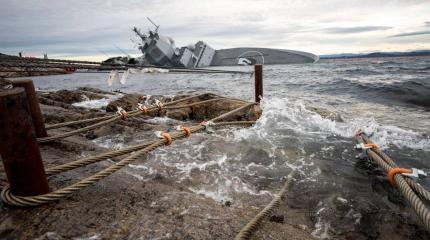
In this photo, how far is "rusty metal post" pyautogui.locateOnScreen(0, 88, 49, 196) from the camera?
1949mm

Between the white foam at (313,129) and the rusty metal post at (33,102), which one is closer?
the rusty metal post at (33,102)

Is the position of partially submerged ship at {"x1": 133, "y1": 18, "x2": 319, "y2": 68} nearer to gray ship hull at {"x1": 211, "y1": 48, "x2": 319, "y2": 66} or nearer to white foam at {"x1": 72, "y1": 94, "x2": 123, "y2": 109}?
gray ship hull at {"x1": 211, "y1": 48, "x2": 319, "y2": 66}

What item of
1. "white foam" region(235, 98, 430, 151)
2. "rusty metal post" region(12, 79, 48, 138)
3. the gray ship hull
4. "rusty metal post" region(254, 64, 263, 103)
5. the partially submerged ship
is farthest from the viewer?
the gray ship hull

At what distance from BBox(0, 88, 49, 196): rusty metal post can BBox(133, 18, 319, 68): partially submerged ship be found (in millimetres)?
43666

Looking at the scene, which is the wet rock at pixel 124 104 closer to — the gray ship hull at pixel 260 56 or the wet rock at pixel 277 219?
the wet rock at pixel 277 219

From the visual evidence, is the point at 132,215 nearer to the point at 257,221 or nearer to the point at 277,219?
the point at 257,221

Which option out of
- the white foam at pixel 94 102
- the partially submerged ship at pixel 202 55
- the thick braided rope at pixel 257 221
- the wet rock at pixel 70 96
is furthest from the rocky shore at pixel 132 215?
the partially submerged ship at pixel 202 55

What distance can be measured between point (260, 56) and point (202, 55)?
1407 cm

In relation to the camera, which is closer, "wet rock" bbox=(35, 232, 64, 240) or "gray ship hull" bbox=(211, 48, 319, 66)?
"wet rock" bbox=(35, 232, 64, 240)

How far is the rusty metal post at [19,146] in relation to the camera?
195 centimetres

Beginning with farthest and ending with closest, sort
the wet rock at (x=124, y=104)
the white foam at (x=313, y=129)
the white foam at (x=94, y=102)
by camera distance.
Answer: the white foam at (x=94, y=102)
the wet rock at (x=124, y=104)
the white foam at (x=313, y=129)

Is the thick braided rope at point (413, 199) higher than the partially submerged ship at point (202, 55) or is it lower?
lower

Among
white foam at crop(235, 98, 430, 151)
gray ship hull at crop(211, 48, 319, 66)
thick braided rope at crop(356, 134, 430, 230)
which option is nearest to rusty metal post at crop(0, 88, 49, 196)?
thick braided rope at crop(356, 134, 430, 230)

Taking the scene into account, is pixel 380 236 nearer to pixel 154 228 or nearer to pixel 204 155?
pixel 154 228
